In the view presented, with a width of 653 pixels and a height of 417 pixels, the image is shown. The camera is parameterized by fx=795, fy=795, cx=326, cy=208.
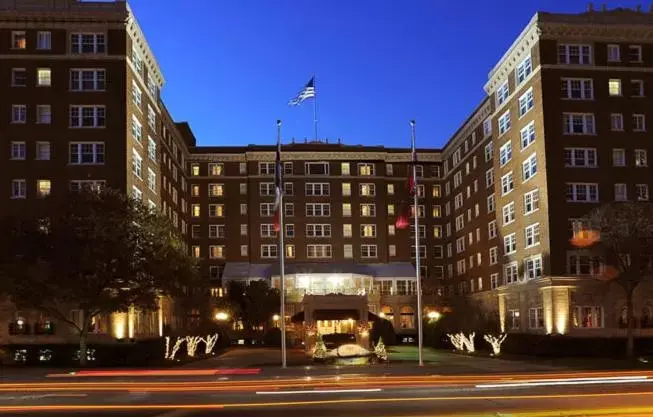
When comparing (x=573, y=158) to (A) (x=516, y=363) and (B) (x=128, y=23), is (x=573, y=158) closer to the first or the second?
(A) (x=516, y=363)

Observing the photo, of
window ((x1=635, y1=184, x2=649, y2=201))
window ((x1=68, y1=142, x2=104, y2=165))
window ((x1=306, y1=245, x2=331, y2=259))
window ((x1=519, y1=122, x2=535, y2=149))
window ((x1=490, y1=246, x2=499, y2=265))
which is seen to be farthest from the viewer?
window ((x1=306, y1=245, x2=331, y2=259))

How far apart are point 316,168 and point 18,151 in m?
50.9

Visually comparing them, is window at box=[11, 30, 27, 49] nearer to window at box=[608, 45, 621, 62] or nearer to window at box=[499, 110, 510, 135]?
window at box=[499, 110, 510, 135]

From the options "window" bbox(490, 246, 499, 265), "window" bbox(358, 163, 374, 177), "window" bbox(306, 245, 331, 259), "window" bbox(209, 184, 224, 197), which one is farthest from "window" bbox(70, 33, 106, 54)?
"window" bbox(358, 163, 374, 177)

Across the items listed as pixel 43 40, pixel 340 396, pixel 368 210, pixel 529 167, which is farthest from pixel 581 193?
pixel 43 40

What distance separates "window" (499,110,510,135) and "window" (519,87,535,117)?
403 cm

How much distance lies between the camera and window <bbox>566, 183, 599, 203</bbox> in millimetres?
69062

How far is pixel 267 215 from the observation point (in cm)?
11081

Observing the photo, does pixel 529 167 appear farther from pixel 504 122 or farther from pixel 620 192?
pixel 504 122

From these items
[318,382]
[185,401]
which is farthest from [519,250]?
[185,401]

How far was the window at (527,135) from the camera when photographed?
236ft

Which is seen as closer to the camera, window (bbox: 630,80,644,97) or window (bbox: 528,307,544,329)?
window (bbox: 528,307,544,329)

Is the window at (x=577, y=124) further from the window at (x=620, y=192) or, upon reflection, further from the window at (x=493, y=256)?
the window at (x=493, y=256)

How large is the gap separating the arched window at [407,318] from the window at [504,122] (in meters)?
31.8
